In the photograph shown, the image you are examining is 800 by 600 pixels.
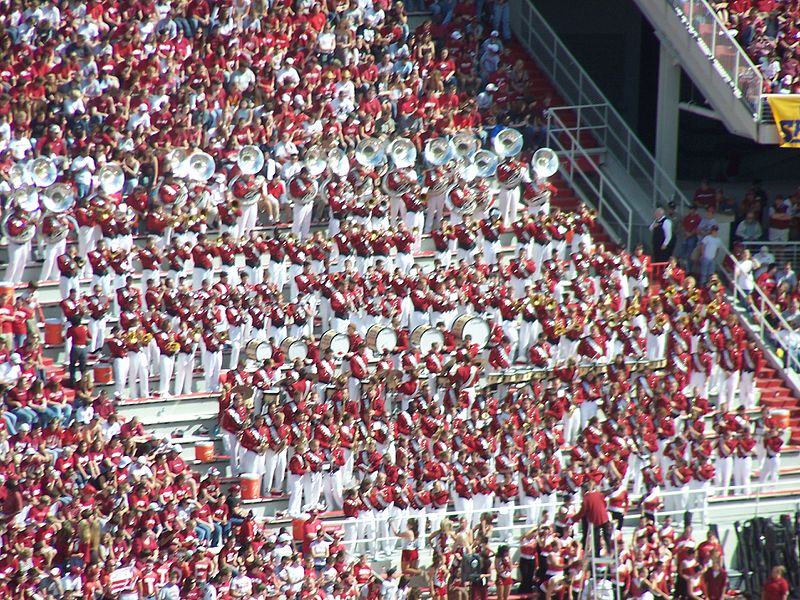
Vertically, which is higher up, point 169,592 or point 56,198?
point 56,198

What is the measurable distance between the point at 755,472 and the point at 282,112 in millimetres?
9621

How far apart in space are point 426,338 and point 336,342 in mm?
1313

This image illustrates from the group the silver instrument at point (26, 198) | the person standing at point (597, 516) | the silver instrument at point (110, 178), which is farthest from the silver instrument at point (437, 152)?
the person standing at point (597, 516)

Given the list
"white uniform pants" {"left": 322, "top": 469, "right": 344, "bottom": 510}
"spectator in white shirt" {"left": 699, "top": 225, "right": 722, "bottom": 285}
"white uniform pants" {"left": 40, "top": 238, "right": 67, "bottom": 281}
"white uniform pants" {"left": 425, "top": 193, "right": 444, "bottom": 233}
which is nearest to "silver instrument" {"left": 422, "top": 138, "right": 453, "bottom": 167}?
"white uniform pants" {"left": 425, "top": 193, "right": 444, "bottom": 233}

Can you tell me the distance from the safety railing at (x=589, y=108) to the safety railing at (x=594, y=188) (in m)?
0.39

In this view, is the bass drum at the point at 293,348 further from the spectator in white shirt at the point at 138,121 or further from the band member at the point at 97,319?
the spectator in white shirt at the point at 138,121

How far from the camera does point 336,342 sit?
2727 centimetres

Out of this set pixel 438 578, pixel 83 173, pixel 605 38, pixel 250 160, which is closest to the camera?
pixel 438 578

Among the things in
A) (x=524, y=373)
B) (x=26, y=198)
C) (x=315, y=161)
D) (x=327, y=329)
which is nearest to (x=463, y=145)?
(x=315, y=161)

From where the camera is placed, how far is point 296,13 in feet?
109

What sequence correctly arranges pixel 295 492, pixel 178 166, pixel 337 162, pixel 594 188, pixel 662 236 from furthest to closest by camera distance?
pixel 594 188 < pixel 662 236 < pixel 337 162 < pixel 178 166 < pixel 295 492

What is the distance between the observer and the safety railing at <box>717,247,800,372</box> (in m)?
29.6

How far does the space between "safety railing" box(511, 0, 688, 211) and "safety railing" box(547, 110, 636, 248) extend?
1.28 ft

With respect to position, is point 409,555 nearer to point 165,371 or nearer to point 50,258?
point 165,371
